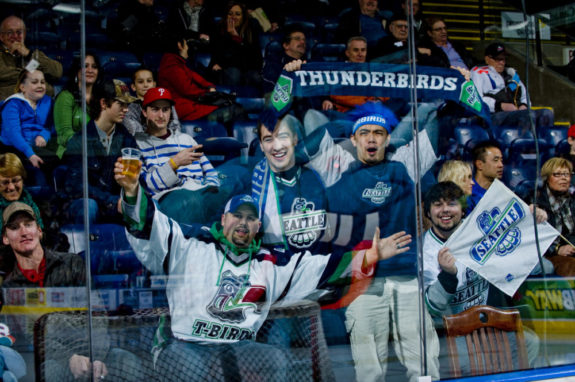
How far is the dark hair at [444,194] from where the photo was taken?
3467mm

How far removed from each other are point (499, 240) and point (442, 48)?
3.51 ft

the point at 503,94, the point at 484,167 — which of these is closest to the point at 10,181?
the point at 484,167

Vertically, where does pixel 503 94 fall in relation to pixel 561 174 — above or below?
above

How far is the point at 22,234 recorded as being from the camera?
9.54ft

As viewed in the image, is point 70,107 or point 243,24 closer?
Result: point 70,107

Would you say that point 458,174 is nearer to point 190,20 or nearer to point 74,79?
point 190,20

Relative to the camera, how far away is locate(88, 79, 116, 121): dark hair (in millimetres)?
3018

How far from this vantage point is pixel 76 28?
3.02 metres

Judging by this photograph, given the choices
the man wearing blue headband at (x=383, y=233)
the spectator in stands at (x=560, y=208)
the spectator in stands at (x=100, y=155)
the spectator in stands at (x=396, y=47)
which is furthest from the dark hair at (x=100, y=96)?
the spectator in stands at (x=560, y=208)

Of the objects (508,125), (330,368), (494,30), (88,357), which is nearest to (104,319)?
(88,357)

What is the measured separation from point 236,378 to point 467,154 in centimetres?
168

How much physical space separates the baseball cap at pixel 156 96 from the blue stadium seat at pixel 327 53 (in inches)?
30.3

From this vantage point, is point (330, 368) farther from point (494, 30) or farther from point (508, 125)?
point (494, 30)

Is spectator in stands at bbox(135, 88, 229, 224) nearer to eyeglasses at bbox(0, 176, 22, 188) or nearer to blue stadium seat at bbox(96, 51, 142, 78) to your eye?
blue stadium seat at bbox(96, 51, 142, 78)
